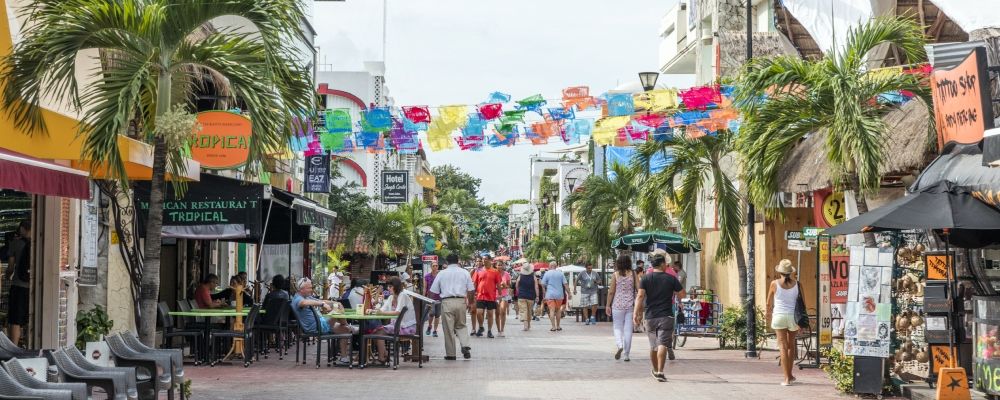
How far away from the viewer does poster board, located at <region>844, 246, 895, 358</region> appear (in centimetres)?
1452

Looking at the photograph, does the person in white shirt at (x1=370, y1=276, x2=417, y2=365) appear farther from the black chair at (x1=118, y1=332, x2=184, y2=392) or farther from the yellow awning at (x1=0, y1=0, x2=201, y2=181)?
the black chair at (x1=118, y1=332, x2=184, y2=392)

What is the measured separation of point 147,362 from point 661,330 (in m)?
7.85

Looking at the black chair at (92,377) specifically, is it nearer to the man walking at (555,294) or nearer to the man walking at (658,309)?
the man walking at (658,309)

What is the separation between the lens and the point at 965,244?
13.9 m

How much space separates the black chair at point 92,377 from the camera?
388 inches

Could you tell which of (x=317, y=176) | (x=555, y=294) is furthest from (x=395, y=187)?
(x=555, y=294)

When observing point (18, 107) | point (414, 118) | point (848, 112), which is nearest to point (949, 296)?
point (848, 112)

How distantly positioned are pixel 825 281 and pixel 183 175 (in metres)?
9.54

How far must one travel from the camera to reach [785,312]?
16.2 metres

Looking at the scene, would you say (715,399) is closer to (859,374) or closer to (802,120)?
(859,374)

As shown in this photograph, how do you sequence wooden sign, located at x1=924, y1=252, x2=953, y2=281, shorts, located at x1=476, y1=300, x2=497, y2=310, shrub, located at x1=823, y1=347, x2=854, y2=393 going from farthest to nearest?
1. shorts, located at x1=476, y1=300, x2=497, y2=310
2. shrub, located at x1=823, y1=347, x2=854, y2=393
3. wooden sign, located at x1=924, y1=252, x2=953, y2=281

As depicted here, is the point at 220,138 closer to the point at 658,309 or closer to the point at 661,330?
Answer: the point at 658,309

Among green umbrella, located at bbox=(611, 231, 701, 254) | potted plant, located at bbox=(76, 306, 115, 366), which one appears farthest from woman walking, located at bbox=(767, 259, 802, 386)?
green umbrella, located at bbox=(611, 231, 701, 254)

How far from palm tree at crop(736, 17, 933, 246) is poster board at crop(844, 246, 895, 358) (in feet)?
3.82
